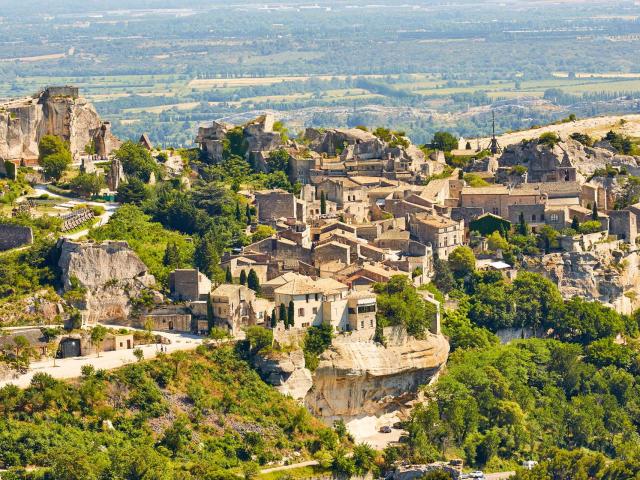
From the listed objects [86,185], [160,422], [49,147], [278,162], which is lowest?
[160,422]

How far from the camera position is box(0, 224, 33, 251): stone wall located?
65062 mm

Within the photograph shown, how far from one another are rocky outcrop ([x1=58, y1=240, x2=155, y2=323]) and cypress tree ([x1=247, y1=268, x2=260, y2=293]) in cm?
309

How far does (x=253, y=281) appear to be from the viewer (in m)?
64.4

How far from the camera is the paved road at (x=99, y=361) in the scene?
5684cm

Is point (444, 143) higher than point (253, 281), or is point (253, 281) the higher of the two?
point (253, 281)

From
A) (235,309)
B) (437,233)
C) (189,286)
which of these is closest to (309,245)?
(437,233)

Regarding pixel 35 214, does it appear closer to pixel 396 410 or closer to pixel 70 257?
pixel 70 257

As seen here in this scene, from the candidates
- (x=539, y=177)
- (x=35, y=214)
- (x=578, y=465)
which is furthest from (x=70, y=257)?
(x=539, y=177)

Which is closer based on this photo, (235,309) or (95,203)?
(235,309)

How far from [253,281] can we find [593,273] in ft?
51.7

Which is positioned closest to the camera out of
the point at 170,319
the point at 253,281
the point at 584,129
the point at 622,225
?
the point at 170,319

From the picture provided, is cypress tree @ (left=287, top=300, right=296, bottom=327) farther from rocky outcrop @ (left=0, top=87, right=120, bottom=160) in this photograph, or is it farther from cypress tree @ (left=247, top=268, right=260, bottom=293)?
rocky outcrop @ (left=0, top=87, right=120, bottom=160)

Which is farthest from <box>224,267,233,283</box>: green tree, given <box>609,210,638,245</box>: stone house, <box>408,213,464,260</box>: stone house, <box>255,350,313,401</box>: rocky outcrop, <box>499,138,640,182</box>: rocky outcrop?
<box>499,138,640,182</box>: rocky outcrop

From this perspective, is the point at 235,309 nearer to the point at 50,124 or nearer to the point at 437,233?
the point at 437,233
